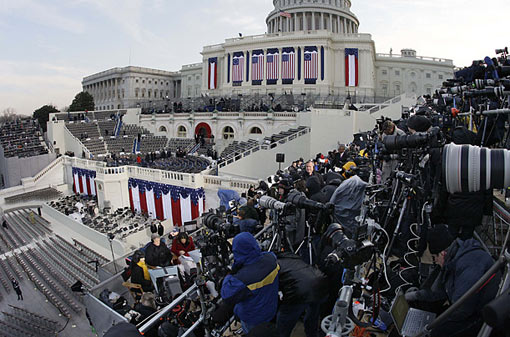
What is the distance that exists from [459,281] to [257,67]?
49173 millimetres

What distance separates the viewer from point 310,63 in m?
47.1

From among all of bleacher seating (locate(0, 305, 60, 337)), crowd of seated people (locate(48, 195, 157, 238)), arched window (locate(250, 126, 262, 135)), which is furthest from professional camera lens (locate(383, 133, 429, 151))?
arched window (locate(250, 126, 262, 135))

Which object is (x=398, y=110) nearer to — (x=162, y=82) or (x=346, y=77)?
(x=346, y=77)

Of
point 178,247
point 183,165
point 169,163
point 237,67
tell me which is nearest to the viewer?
point 178,247

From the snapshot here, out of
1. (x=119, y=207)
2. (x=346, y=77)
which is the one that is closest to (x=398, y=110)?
(x=346, y=77)

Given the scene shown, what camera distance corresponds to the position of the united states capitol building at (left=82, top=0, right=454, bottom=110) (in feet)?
152

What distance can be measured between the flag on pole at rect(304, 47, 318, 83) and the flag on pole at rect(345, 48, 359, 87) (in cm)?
486

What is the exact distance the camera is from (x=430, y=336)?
316 cm

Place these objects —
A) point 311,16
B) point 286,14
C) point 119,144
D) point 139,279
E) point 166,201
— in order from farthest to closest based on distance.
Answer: point 311,16
point 286,14
point 119,144
point 166,201
point 139,279

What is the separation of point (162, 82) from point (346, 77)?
46363mm

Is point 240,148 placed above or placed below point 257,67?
below

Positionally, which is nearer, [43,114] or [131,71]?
[43,114]

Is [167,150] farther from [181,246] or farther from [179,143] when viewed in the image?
[181,246]

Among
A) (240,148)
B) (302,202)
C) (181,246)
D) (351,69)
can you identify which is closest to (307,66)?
(351,69)
